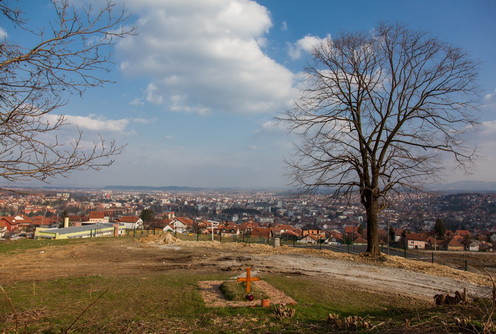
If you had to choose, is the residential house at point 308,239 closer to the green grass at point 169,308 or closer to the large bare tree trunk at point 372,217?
the large bare tree trunk at point 372,217

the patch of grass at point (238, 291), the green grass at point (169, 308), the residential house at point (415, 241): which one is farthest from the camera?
the residential house at point (415, 241)

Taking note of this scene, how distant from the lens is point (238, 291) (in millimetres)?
8555

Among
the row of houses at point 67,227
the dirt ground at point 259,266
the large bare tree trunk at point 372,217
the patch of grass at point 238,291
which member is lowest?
the row of houses at point 67,227

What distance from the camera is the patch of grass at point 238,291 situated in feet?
27.0

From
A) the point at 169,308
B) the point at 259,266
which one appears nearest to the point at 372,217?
the point at 259,266

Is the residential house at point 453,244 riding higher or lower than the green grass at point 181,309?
lower

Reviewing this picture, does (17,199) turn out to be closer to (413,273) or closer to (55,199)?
(55,199)

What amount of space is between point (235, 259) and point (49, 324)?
973 cm

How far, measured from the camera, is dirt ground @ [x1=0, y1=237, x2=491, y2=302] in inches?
406

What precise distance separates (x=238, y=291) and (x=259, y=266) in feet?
15.1

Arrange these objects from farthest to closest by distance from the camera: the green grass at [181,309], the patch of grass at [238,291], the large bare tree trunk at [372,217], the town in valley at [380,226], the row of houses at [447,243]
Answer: the row of houses at [447,243], the town in valley at [380,226], the large bare tree trunk at [372,217], the patch of grass at [238,291], the green grass at [181,309]

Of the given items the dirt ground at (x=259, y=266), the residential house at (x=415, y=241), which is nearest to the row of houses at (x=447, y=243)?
the residential house at (x=415, y=241)

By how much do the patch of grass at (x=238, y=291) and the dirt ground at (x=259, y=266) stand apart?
233 cm

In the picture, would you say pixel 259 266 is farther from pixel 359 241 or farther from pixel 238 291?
pixel 359 241
